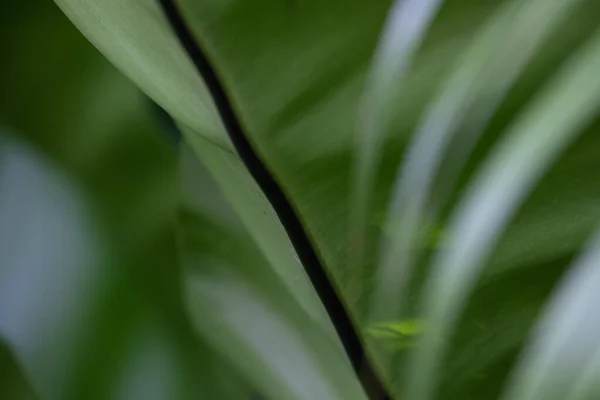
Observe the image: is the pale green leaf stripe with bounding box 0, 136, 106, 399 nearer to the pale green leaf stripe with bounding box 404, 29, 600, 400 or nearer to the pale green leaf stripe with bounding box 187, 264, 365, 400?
the pale green leaf stripe with bounding box 187, 264, 365, 400

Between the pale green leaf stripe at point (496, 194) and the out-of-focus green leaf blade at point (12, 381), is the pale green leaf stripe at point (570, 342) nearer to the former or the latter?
the pale green leaf stripe at point (496, 194)

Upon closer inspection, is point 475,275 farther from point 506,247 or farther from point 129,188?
point 129,188

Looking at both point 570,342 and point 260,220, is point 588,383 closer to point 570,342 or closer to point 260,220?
point 570,342

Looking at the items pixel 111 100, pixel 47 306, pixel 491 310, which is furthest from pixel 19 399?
pixel 491 310

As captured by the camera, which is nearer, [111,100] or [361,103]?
[361,103]

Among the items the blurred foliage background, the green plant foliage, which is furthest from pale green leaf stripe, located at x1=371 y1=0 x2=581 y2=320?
the blurred foliage background

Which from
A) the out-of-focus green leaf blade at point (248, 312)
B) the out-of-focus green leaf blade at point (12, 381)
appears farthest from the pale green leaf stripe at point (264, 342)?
the out-of-focus green leaf blade at point (12, 381)
